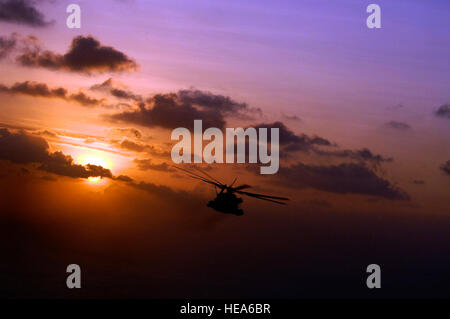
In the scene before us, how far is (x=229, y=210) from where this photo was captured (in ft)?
146
